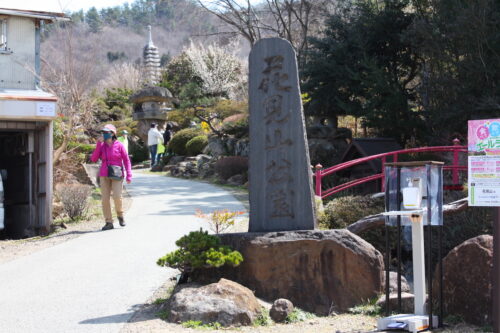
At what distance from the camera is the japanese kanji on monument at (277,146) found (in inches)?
285

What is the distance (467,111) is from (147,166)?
1864 cm

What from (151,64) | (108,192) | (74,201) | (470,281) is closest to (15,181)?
(74,201)

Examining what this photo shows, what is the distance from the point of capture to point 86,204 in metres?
14.1

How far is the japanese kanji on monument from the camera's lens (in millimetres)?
7238

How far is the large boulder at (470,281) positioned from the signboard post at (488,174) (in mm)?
1233

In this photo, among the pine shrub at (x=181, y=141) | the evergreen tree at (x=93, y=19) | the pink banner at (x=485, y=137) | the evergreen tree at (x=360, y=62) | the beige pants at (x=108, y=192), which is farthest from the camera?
the evergreen tree at (x=93, y=19)

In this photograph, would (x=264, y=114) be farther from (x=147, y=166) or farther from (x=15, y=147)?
(x=147, y=166)

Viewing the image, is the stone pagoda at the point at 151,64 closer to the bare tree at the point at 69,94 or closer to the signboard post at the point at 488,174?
the bare tree at the point at 69,94

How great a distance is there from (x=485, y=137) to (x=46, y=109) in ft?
32.6

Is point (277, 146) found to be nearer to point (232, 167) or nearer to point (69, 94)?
point (69, 94)

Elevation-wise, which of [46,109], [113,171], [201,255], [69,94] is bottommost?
[201,255]

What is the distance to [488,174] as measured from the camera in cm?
498

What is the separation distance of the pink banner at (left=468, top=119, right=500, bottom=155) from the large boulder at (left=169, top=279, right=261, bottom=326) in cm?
269

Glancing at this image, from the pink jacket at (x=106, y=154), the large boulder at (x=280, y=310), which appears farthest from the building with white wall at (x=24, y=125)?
the large boulder at (x=280, y=310)
